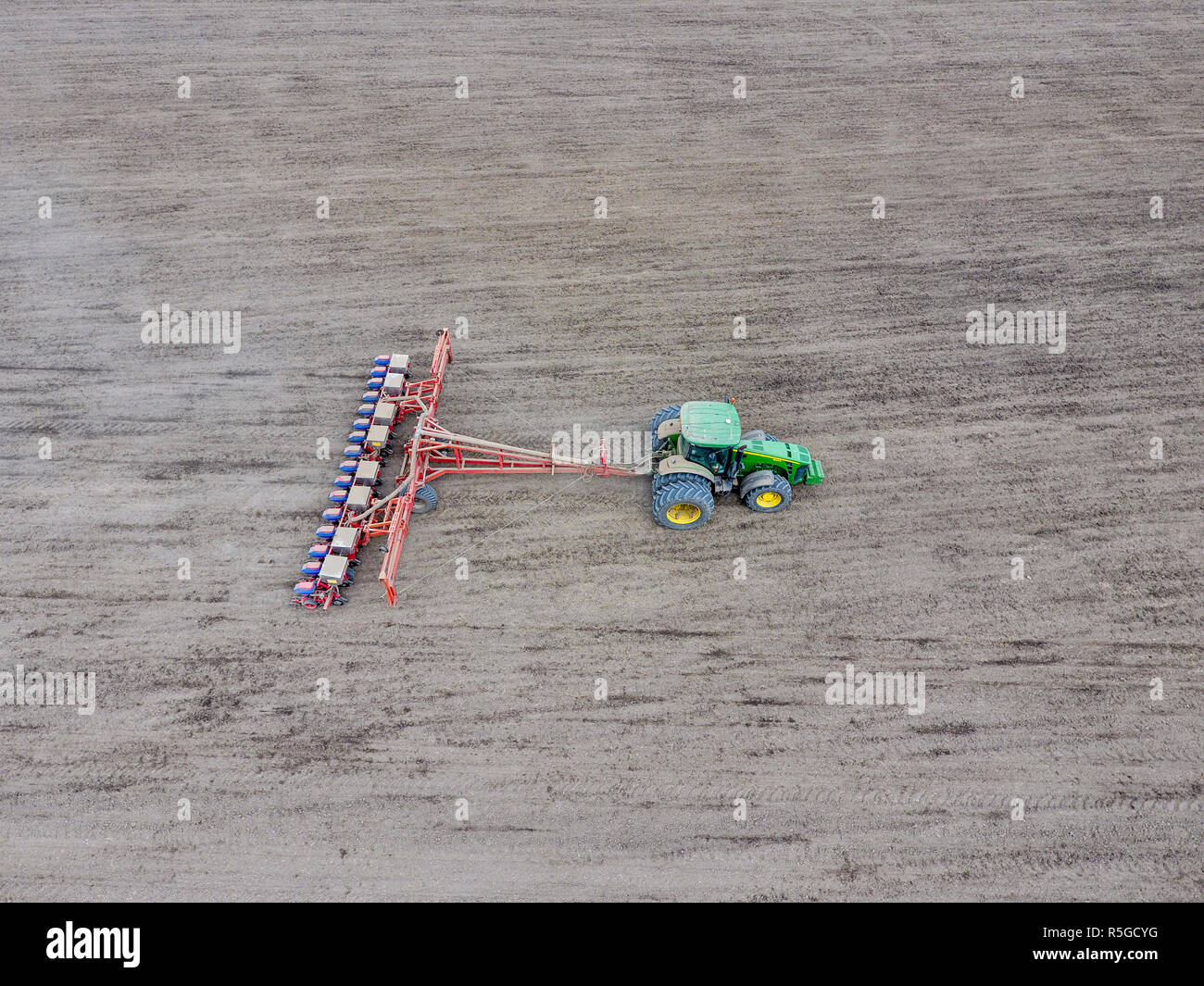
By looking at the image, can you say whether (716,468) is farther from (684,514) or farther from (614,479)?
(614,479)

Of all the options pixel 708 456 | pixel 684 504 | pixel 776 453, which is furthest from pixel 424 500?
pixel 776 453

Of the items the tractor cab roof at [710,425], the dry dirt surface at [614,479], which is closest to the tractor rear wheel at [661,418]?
the tractor cab roof at [710,425]

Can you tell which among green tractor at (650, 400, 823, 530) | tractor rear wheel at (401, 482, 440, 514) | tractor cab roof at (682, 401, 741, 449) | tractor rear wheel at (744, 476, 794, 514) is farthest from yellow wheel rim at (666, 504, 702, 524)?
tractor rear wheel at (401, 482, 440, 514)

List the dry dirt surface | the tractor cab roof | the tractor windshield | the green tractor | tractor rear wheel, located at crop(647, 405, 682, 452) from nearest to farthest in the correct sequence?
the dry dirt surface → the tractor cab roof → the green tractor → the tractor windshield → tractor rear wheel, located at crop(647, 405, 682, 452)

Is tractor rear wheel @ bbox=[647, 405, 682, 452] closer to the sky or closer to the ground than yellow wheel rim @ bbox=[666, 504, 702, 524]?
closer to the sky

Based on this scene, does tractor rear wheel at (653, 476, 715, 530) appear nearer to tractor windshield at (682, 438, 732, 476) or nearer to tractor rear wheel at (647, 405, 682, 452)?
tractor windshield at (682, 438, 732, 476)

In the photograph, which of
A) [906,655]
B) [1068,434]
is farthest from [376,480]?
[1068,434]
